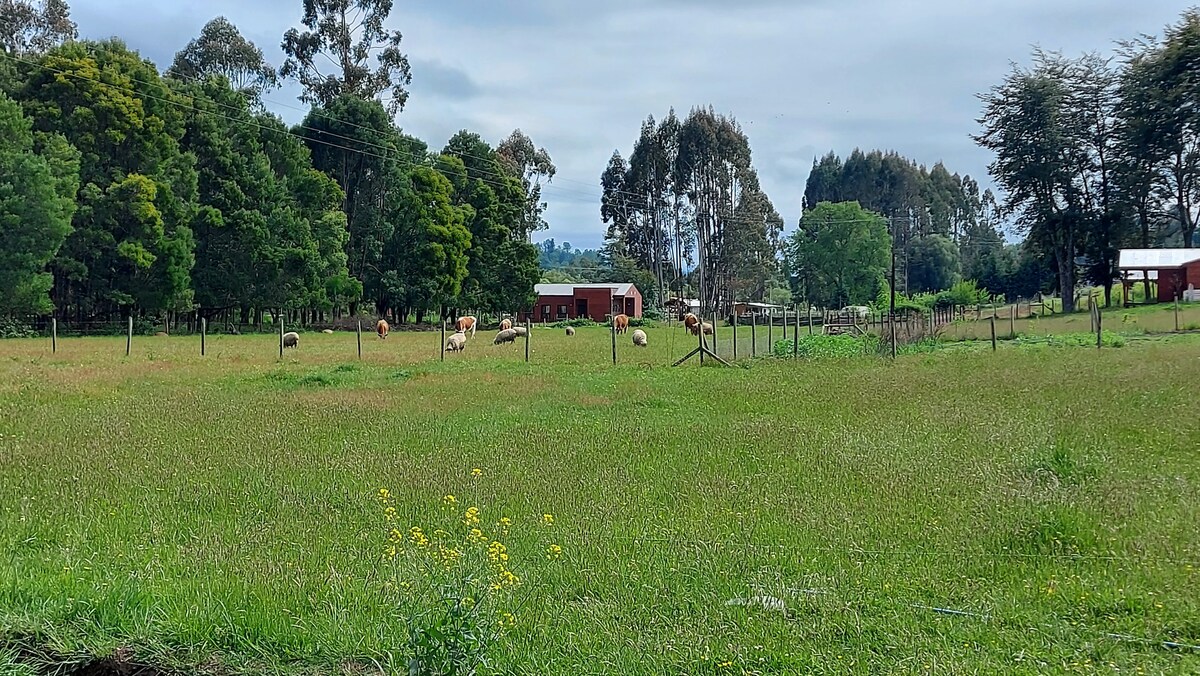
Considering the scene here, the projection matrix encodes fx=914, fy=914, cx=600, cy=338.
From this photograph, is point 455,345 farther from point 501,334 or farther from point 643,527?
point 643,527

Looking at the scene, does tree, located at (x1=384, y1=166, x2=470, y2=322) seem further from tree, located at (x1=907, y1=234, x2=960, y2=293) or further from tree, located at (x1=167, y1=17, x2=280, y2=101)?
tree, located at (x1=907, y1=234, x2=960, y2=293)

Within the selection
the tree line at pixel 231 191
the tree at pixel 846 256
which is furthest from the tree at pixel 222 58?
the tree at pixel 846 256

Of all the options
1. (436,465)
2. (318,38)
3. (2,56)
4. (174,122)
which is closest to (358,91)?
(318,38)

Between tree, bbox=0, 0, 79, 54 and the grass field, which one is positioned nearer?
the grass field

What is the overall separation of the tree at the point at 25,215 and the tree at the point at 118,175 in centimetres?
310

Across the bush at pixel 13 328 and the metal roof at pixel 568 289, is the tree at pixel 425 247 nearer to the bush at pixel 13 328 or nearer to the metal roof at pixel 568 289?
the metal roof at pixel 568 289

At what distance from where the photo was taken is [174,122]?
48.6 meters

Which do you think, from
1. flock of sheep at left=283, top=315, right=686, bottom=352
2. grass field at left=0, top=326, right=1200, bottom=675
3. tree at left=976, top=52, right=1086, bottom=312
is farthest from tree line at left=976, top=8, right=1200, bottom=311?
grass field at left=0, top=326, right=1200, bottom=675

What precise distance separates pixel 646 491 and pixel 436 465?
2.64 metres

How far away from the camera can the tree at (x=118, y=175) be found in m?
44.6

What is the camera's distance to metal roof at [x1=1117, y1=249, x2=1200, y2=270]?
5406cm

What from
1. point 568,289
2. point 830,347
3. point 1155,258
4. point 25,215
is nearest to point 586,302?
point 568,289

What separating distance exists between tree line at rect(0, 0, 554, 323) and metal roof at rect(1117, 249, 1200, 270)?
38766 mm

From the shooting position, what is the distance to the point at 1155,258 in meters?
55.5
